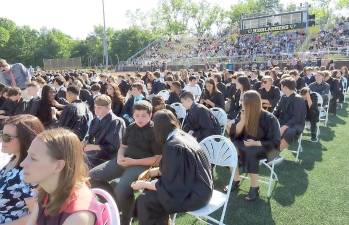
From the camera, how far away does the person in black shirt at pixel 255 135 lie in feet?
16.5

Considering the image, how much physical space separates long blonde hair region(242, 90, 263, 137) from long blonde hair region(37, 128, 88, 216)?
320 centimetres

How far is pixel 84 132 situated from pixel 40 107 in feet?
4.20

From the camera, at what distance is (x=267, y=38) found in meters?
44.1

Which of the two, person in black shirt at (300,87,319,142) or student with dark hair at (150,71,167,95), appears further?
student with dark hair at (150,71,167,95)

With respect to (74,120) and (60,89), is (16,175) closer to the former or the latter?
(74,120)

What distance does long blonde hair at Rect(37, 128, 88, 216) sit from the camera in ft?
6.97

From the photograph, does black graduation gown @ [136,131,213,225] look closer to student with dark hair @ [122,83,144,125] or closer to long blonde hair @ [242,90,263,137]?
long blonde hair @ [242,90,263,137]

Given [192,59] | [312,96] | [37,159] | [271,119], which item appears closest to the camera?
[37,159]

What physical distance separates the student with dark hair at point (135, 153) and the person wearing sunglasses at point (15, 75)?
6.15 meters

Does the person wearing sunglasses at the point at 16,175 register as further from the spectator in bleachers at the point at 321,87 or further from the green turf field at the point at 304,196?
the spectator in bleachers at the point at 321,87

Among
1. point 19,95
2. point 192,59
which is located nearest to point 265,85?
point 19,95

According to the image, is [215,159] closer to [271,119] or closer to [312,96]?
[271,119]

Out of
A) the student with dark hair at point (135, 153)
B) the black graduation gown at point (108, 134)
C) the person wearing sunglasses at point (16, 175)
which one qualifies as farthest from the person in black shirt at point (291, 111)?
the person wearing sunglasses at point (16, 175)

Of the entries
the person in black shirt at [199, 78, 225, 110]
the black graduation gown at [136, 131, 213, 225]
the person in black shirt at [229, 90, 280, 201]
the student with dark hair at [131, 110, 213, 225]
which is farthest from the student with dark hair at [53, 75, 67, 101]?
the black graduation gown at [136, 131, 213, 225]
